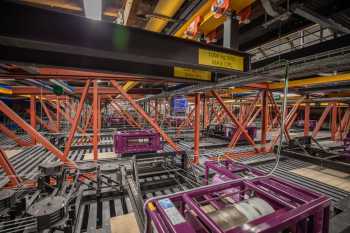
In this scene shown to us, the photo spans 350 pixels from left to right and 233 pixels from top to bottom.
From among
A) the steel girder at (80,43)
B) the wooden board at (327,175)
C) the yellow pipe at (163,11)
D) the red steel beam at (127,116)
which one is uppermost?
the yellow pipe at (163,11)

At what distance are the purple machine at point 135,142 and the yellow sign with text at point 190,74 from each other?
4.12 m

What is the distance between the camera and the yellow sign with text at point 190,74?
2041 mm

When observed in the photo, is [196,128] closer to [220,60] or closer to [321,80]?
[321,80]

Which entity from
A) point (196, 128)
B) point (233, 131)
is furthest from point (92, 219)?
point (233, 131)

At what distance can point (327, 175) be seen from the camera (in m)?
4.75

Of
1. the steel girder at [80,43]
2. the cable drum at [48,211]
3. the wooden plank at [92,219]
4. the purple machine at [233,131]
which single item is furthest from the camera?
the purple machine at [233,131]

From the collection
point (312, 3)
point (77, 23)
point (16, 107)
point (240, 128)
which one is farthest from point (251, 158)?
point (16, 107)

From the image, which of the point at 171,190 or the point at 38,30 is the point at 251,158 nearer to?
the point at 171,190

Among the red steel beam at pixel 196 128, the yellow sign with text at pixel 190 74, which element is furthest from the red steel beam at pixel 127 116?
the yellow sign with text at pixel 190 74

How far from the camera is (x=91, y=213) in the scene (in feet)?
9.97

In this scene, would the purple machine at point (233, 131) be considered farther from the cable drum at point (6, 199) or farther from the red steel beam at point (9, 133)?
the red steel beam at point (9, 133)

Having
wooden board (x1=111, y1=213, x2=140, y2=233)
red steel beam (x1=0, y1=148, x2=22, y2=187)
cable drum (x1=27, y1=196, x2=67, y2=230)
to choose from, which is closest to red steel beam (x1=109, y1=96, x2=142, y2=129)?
red steel beam (x1=0, y1=148, x2=22, y2=187)

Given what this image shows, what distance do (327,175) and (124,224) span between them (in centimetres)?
584

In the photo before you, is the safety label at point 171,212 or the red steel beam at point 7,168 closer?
the safety label at point 171,212
